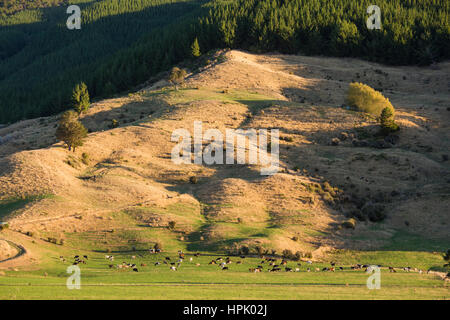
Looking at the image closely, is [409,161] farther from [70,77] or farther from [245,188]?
[70,77]

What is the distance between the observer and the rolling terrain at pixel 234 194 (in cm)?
4422

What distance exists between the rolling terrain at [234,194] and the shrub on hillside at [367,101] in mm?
2656

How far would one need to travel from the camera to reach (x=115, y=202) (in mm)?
53844

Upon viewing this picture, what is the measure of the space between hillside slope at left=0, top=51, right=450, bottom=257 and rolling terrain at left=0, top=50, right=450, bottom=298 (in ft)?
0.63

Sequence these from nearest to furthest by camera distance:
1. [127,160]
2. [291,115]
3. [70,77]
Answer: [127,160]
[291,115]
[70,77]

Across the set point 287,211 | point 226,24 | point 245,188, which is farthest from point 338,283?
point 226,24

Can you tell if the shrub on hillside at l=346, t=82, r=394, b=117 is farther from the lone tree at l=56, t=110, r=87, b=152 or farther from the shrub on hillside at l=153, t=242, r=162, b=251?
the shrub on hillside at l=153, t=242, r=162, b=251

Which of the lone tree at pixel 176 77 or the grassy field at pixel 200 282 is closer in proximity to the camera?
the grassy field at pixel 200 282

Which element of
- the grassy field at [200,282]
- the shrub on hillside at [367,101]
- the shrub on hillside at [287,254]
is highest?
the shrub on hillside at [367,101]

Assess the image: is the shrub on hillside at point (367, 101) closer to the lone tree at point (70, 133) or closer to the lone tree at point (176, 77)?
the lone tree at point (176, 77)

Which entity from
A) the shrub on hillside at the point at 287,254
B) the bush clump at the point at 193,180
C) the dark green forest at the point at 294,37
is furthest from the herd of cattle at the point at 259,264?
the dark green forest at the point at 294,37

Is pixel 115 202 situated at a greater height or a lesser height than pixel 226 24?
lesser

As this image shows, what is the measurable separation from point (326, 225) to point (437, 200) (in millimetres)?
14743
